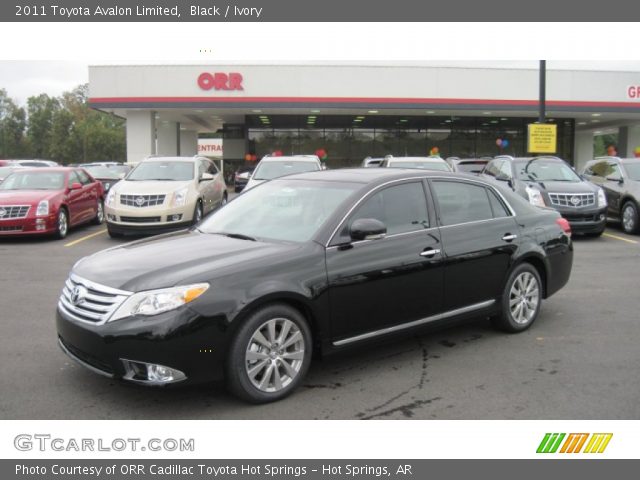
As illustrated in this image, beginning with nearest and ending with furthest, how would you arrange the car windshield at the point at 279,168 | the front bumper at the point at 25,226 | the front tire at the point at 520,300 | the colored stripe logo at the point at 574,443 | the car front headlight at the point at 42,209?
1. the colored stripe logo at the point at 574,443
2. the front tire at the point at 520,300
3. the front bumper at the point at 25,226
4. the car front headlight at the point at 42,209
5. the car windshield at the point at 279,168

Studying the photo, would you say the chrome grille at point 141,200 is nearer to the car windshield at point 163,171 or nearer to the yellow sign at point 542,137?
the car windshield at point 163,171

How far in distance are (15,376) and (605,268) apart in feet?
27.0

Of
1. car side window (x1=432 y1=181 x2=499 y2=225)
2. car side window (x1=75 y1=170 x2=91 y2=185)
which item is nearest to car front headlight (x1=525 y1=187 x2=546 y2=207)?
car side window (x1=432 y1=181 x2=499 y2=225)

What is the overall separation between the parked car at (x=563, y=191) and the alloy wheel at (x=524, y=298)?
6875 millimetres

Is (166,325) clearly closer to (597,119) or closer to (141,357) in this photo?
(141,357)

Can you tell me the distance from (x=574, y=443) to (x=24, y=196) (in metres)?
11.3

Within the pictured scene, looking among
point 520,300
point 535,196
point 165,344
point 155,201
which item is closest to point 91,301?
point 165,344

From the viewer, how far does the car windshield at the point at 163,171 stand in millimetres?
13141

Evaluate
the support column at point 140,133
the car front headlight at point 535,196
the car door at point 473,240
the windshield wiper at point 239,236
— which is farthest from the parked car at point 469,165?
the support column at point 140,133

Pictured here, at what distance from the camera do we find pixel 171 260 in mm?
4363

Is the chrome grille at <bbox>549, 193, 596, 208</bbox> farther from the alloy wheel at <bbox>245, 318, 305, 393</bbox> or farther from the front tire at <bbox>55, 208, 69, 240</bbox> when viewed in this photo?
the front tire at <bbox>55, 208, 69, 240</bbox>

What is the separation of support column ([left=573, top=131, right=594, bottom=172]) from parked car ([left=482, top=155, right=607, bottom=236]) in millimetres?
23647

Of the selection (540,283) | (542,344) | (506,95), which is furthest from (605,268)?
(506,95)

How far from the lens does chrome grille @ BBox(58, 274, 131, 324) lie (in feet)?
13.1
